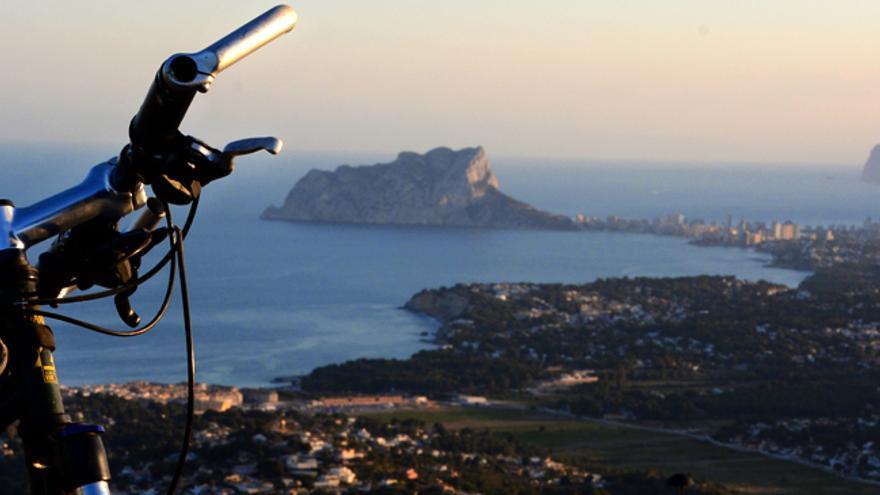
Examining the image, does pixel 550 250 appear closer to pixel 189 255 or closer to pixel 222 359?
pixel 189 255

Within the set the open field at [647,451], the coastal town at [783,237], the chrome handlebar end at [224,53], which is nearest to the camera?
the chrome handlebar end at [224,53]

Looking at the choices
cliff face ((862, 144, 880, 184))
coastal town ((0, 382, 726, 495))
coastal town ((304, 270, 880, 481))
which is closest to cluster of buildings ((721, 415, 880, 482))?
coastal town ((304, 270, 880, 481))

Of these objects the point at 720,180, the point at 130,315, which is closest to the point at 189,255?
the point at 130,315

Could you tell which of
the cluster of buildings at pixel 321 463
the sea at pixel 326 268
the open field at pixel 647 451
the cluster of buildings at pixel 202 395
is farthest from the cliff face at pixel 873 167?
the cluster of buildings at pixel 321 463

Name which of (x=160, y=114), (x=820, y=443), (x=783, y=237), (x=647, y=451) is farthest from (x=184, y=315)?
(x=783, y=237)

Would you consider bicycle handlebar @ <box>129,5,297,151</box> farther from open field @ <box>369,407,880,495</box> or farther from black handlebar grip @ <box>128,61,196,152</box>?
open field @ <box>369,407,880,495</box>

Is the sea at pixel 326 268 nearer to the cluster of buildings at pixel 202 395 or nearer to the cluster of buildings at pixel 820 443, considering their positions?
the cluster of buildings at pixel 202 395

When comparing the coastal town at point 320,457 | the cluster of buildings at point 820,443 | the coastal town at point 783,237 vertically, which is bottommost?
the cluster of buildings at point 820,443
